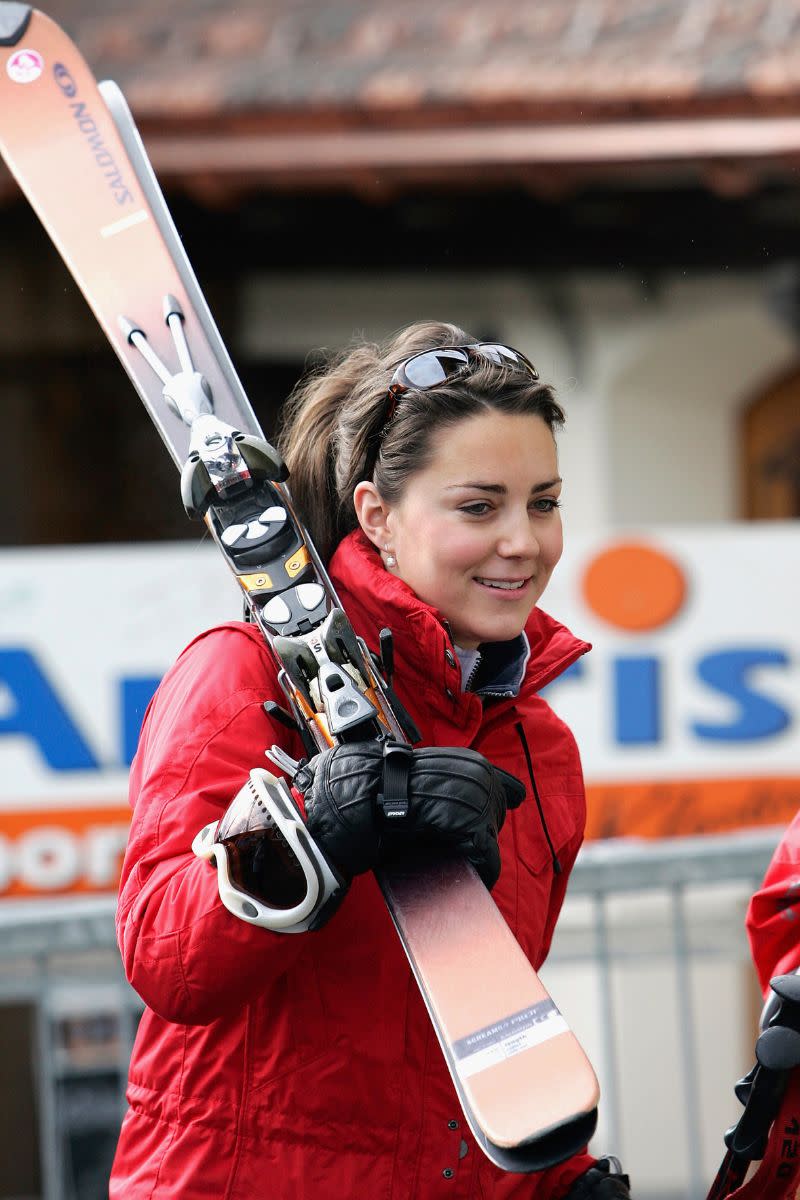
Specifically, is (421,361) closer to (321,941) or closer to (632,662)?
(321,941)

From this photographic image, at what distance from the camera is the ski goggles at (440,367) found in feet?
5.17

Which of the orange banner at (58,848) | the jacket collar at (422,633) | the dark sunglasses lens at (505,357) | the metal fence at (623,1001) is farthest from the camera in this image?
the orange banner at (58,848)

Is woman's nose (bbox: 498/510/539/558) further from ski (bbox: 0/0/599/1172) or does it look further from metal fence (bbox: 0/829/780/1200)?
metal fence (bbox: 0/829/780/1200)

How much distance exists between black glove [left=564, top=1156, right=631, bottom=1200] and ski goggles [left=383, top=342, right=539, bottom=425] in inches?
31.6

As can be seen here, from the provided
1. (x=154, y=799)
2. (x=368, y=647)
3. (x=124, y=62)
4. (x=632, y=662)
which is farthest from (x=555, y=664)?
(x=124, y=62)

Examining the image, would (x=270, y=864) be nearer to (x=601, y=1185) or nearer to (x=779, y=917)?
(x=601, y=1185)

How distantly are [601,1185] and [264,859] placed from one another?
1.91 feet

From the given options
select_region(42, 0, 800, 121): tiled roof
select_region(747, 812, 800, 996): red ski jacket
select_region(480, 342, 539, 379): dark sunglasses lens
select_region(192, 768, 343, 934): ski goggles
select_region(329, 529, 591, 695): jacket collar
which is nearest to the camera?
select_region(192, 768, 343, 934): ski goggles

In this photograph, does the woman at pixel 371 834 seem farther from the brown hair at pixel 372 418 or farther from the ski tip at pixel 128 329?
the ski tip at pixel 128 329

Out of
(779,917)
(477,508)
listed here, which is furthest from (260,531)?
(779,917)

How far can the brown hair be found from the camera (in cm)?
156

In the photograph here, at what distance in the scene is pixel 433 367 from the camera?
1.59 m

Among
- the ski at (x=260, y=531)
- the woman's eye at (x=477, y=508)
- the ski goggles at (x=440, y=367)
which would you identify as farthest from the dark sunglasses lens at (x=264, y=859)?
the ski goggles at (x=440, y=367)

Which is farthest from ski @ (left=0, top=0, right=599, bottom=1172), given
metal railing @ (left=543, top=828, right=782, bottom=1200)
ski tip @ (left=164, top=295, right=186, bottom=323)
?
metal railing @ (left=543, top=828, right=782, bottom=1200)
